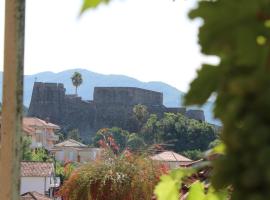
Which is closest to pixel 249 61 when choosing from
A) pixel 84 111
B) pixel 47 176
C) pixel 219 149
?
pixel 219 149

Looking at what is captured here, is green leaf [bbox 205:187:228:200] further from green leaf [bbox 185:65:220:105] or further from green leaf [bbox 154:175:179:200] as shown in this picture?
green leaf [bbox 185:65:220:105]

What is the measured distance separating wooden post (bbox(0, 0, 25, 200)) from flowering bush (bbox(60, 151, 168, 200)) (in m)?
4.36

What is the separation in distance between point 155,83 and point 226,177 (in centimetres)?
17307

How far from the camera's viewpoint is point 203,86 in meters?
0.39

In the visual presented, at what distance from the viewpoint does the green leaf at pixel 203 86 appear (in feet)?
1.25

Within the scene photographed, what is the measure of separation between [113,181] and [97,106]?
52042 millimetres

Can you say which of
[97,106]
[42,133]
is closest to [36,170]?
[42,133]

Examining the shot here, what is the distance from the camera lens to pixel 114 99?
57469mm

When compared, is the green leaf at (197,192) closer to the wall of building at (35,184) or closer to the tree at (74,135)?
the wall of building at (35,184)

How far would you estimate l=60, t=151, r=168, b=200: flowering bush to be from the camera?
20.2 ft

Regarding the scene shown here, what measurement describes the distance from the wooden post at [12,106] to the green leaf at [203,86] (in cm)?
118

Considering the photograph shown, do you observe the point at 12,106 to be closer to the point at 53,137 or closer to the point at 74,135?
the point at 53,137

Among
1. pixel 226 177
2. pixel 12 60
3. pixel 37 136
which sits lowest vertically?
pixel 226 177

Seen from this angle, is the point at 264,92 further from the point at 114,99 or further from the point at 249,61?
the point at 114,99
